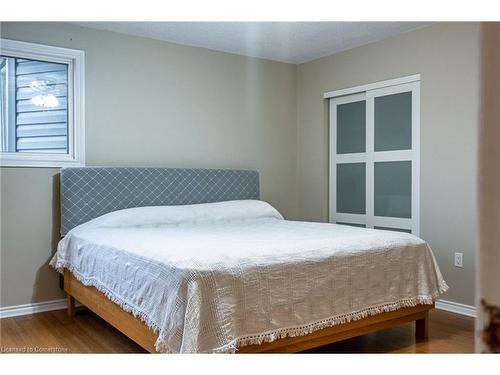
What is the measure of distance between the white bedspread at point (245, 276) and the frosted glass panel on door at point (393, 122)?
125 cm

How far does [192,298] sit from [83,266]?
4.27ft

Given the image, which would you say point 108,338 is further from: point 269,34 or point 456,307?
point 269,34

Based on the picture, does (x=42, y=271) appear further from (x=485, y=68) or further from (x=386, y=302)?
(x=485, y=68)

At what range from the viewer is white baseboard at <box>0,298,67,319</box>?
342cm

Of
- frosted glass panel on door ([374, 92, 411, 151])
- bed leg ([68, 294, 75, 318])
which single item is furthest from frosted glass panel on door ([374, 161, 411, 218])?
bed leg ([68, 294, 75, 318])

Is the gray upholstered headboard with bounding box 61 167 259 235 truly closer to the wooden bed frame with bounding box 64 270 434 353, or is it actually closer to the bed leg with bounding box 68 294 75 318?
the bed leg with bounding box 68 294 75 318

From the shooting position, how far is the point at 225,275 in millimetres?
2078

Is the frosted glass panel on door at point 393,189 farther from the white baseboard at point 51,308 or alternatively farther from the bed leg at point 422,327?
the bed leg at point 422,327

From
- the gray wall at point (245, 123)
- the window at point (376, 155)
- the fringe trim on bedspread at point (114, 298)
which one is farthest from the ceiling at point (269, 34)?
the fringe trim on bedspread at point (114, 298)

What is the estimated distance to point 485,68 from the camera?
1.05 feet

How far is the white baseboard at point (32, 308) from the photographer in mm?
3415

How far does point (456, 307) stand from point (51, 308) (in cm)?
305
